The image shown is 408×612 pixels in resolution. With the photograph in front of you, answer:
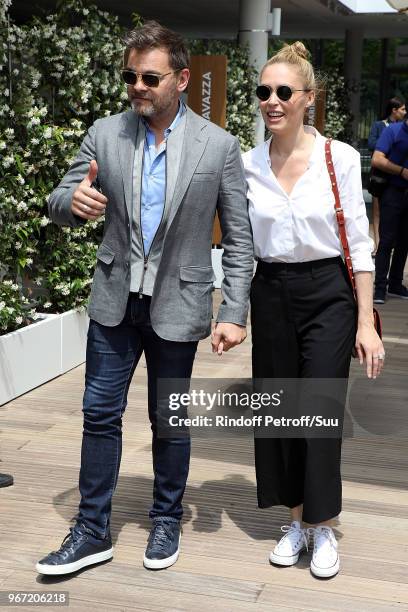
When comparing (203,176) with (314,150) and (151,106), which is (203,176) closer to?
(151,106)

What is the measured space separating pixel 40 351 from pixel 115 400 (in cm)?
270

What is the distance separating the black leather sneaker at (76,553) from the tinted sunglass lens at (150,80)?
162 cm

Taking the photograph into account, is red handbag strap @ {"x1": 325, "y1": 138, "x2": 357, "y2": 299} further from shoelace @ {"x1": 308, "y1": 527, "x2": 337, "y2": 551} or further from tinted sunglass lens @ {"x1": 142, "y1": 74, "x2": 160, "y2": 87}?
shoelace @ {"x1": 308, "y1": 527, "x2": 337, "y2": 551}

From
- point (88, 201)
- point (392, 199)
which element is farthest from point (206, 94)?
point (88, 201)

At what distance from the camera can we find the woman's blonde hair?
3387 millimetres

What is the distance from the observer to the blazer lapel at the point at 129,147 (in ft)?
10.9

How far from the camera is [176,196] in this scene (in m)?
3.31

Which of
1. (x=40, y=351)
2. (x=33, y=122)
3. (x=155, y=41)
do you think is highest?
(x=155, y=41)

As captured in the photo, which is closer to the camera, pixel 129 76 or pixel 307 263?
pixel 129 76

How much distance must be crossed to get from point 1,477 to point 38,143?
253 cm

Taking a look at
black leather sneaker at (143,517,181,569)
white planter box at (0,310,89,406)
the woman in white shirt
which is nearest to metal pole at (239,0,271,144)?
white planter box at (0,310,89,406)

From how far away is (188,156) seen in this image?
11.0ft

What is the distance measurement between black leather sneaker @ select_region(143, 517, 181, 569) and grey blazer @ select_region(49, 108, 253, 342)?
0.75 meters

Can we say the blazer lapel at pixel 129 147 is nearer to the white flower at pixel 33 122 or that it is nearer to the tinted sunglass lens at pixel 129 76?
the tinted sunglass lens at pixel 129 76
